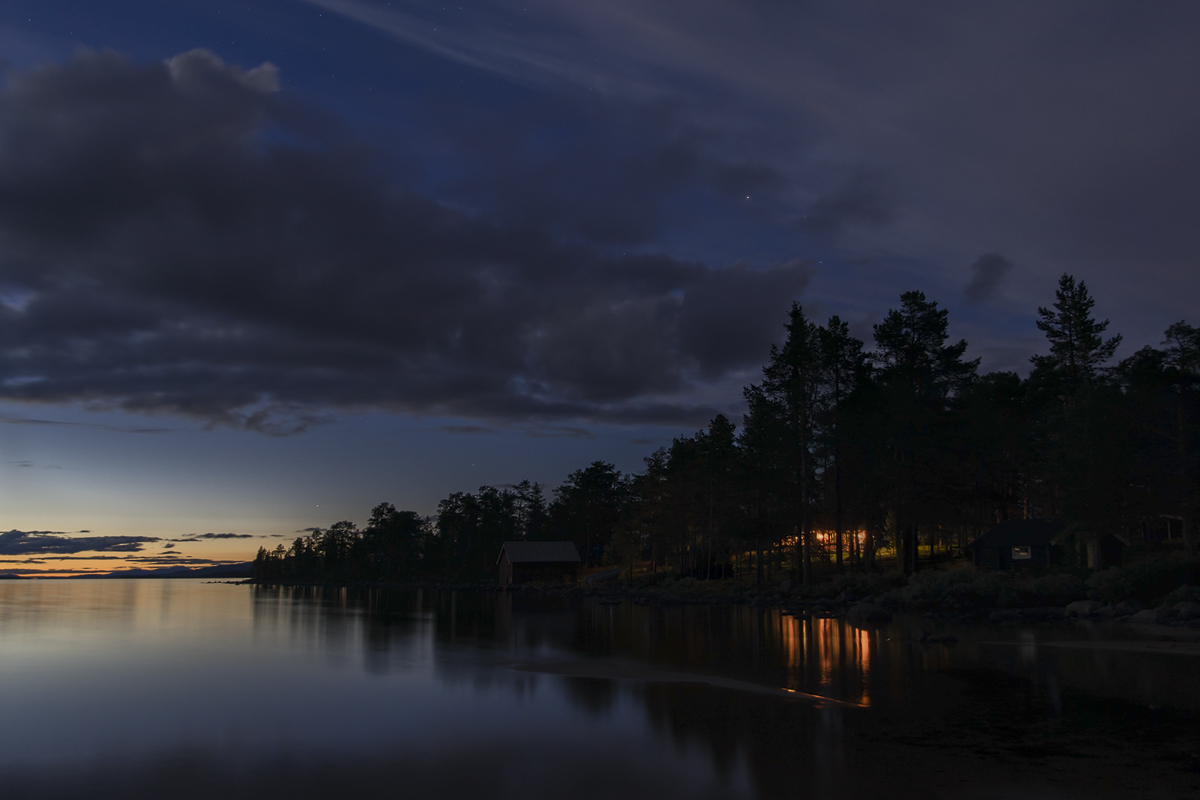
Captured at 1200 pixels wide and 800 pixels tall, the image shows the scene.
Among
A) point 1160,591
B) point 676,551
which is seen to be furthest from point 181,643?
point 676,551

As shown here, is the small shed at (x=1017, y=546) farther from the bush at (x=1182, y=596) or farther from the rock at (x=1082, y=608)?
the bush at (x=1182, y=596)

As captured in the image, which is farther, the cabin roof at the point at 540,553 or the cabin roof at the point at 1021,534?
the cabin roof at the point at 540,553

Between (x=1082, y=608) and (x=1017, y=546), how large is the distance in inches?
818

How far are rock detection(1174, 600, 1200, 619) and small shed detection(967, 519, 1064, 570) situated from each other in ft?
71.7

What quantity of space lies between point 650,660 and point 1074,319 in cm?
5294

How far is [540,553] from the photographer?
98312mm

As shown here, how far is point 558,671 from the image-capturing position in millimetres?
22469

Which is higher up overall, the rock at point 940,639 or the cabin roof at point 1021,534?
the cabin roof at point 1021,534

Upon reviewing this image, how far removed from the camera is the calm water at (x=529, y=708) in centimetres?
1116

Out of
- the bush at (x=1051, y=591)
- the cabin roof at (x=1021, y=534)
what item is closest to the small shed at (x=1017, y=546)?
the cabin roof at (x=1021, y=534)

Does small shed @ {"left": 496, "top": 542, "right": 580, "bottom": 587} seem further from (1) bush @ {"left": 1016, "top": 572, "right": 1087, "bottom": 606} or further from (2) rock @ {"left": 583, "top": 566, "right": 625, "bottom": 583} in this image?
(1) bush @ {"left": 1016, "top": 572, "right": 1087, "bottom": 606}

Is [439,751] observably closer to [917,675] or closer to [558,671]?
[558,671]

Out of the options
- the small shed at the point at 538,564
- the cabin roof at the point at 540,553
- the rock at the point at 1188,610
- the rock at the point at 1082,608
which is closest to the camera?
the rock at the point at 1188,610

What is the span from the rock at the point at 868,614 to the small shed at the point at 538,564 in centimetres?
6469
